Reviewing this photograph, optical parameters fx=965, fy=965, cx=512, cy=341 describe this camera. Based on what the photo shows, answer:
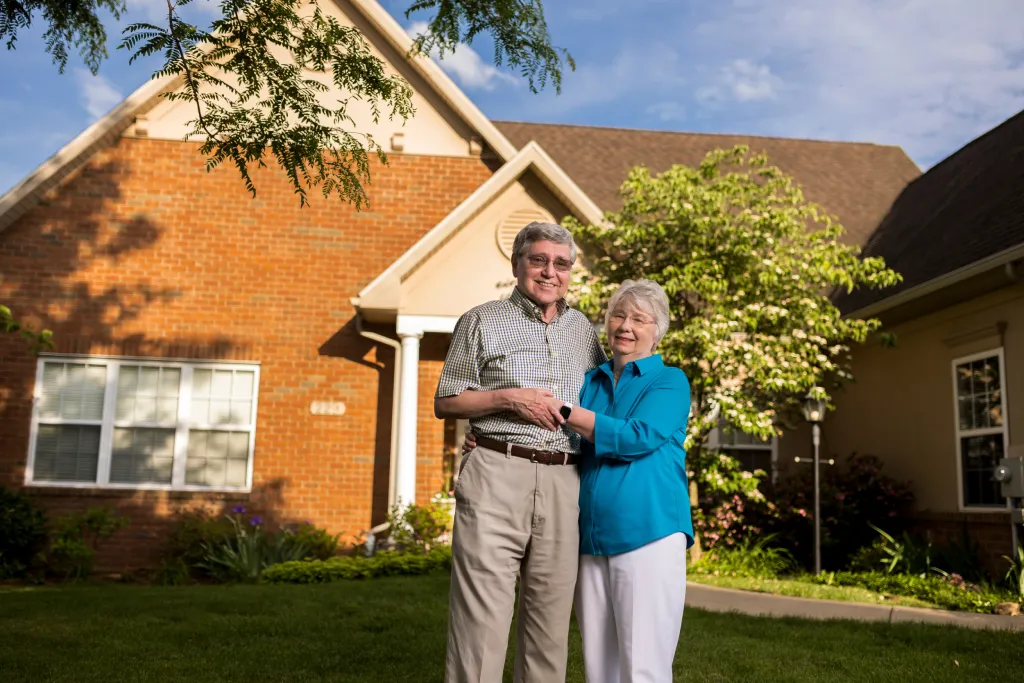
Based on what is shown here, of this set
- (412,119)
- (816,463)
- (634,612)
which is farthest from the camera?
(412,119)

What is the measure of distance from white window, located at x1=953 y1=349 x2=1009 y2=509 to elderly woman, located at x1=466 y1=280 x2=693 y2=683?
752 centimetres

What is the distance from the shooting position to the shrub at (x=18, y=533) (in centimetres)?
1020

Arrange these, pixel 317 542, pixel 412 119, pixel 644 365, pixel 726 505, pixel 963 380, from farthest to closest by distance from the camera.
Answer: pixel 412 119 < pixel 726 505 < pixel 317 542 < pixel 963 380 < pixel 644 365

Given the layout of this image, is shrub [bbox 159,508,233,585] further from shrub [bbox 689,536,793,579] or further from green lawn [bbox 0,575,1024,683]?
shrub [bbox 689,536,793,579]

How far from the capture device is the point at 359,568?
31.3 ft

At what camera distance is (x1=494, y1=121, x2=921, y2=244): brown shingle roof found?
15.0 meters

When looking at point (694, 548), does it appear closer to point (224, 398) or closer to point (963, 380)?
point (963, 380)

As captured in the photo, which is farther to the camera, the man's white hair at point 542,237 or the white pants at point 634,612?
the man's white hair at point 542,237

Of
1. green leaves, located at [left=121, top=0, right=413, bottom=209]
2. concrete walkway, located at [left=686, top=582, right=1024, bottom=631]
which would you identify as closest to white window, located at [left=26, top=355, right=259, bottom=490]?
concrete walkway, located at [left=686, top=582, right=1024, bottom=631]

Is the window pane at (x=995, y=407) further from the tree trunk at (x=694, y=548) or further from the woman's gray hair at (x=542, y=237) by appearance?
the woman's gray hair at (x=542, y=237)

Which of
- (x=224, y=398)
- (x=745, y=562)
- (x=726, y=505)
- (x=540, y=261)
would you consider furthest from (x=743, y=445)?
(x=540, y=261)

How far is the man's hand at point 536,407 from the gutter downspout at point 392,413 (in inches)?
300

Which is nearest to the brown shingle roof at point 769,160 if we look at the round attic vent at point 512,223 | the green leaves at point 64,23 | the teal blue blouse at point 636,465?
the round attic vent at point 512,223

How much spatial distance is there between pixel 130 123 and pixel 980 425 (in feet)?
33.7
